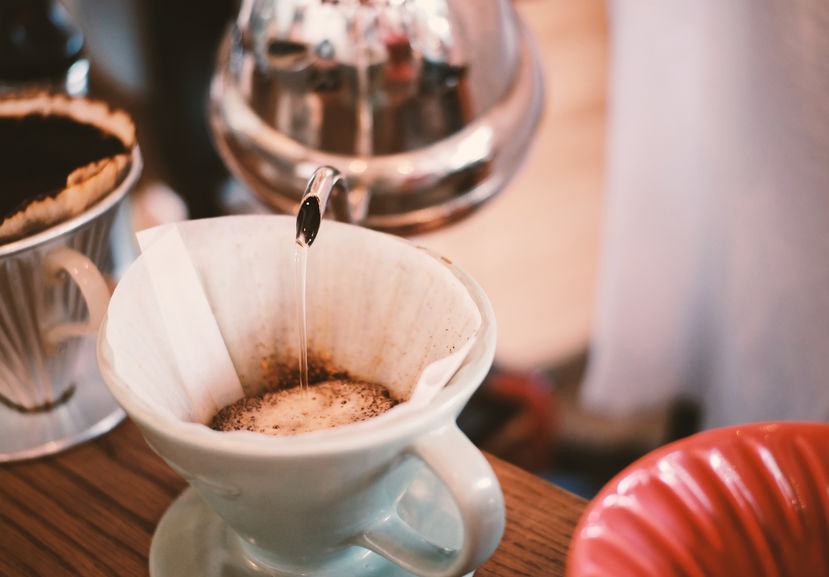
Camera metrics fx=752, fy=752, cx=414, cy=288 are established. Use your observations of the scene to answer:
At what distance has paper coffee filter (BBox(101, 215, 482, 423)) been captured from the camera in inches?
16.4

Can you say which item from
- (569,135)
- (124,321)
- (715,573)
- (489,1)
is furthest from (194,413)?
(569,135)

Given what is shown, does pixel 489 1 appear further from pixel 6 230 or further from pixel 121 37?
pixel 121 37

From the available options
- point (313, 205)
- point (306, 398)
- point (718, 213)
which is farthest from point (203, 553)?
point (718, 213)

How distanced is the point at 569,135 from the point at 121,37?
1.03 metres

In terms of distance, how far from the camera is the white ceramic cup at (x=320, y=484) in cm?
33

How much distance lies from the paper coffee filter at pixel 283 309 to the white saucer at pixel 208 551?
2.6 inches

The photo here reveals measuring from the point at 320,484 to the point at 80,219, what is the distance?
0.25 meters

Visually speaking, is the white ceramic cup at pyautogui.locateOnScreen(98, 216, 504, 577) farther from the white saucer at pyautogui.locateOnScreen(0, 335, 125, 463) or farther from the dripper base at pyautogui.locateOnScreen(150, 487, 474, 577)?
the white saucer at pyautogui.locateOnScreen(0, 335, 125, 463)

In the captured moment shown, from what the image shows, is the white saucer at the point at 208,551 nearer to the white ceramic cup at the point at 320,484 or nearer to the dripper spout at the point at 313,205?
the white ceramic cup at the point at 320,484

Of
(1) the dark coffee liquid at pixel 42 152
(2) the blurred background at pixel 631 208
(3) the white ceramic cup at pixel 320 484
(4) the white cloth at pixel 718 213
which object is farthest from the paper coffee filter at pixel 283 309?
(4) the white cloth at pixel 718 213

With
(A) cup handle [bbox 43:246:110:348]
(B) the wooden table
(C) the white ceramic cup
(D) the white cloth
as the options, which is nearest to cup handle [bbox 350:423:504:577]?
(C) the white ceramic cup

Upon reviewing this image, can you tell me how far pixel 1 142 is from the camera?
0.57m

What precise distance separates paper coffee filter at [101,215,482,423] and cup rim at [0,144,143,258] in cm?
7

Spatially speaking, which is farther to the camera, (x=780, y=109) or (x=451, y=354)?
(x=780, y=109)
